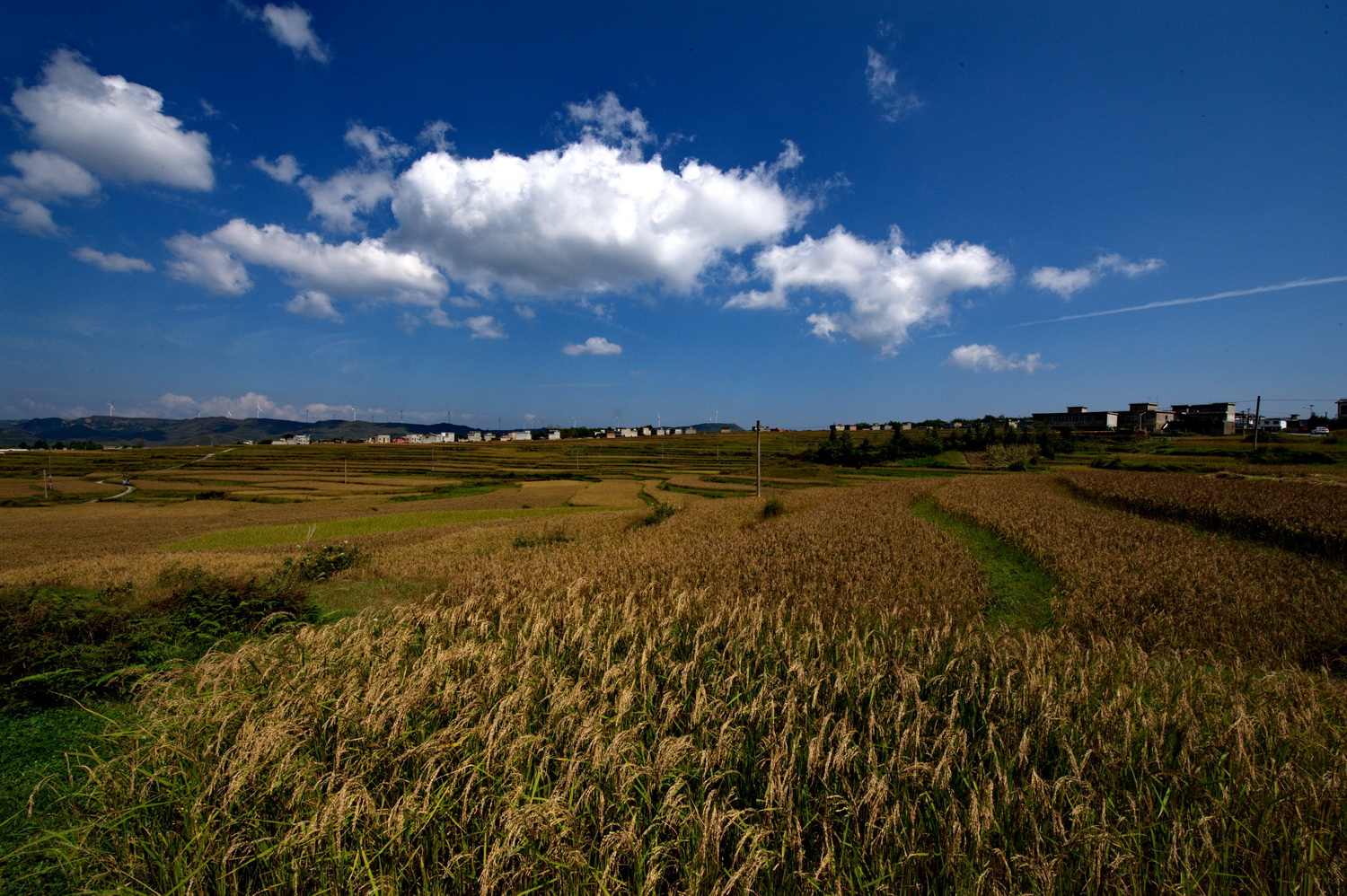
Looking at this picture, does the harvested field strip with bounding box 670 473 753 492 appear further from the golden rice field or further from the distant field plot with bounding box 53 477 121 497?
the distant field plot with bounding box 53 477 121 497

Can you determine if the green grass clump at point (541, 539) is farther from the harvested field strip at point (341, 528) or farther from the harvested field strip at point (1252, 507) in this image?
the harvested field strip at point (1252, 507)

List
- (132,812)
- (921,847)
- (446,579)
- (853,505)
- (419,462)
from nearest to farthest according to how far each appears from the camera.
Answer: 1. (921,847)
2. (132,812)
3. (446,579)
4. (853,505)
5. (419,462)

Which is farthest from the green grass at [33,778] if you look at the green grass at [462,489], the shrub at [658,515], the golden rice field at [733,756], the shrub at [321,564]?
the green grass at [462,489]

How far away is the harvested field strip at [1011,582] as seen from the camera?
826 cm

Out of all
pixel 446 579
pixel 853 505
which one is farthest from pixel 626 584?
pixel 853 505

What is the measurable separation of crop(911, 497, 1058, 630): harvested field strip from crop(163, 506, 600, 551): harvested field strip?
76.3 feet

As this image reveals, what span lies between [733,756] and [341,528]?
30456mm

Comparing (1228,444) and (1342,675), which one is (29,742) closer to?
(1342,675)

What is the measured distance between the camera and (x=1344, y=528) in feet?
37.0

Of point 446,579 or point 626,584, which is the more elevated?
point 626,584

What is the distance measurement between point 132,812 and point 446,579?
27.8ft

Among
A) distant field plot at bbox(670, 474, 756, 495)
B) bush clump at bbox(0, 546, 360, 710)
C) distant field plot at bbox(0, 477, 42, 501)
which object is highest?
bush clump at bbox(0, 546, 360, 710)

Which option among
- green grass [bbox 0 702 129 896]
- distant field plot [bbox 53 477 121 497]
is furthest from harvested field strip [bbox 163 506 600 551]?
distant field plot [bbox 53 477 121 497]

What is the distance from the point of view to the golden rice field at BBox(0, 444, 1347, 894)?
8.14 feet
